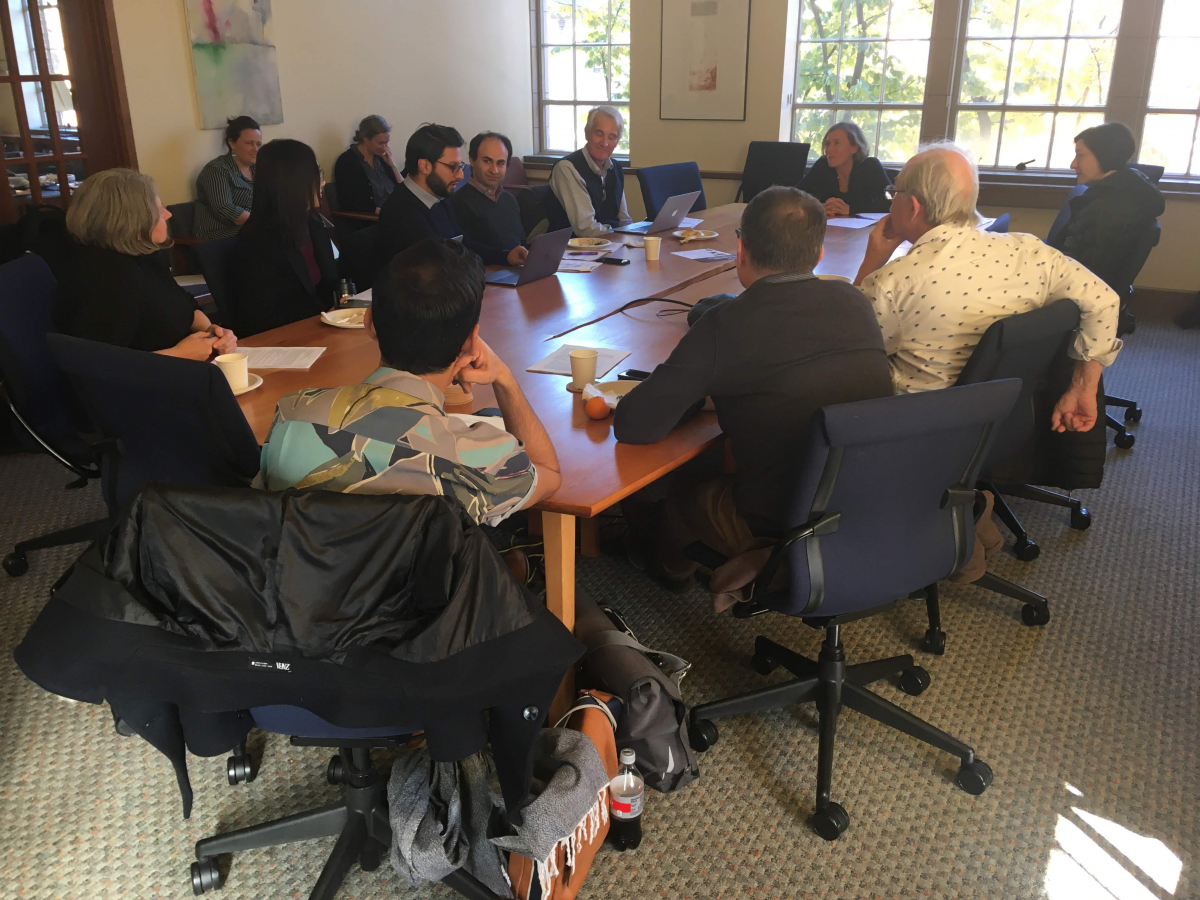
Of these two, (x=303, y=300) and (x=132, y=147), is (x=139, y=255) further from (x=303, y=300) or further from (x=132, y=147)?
(x=132, y=147)

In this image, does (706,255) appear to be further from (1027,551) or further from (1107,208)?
(1027,551)

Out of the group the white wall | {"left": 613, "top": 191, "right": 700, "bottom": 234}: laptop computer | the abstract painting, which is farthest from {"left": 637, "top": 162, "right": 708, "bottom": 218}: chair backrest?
the abstract painting

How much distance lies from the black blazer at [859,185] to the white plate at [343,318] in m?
3.29

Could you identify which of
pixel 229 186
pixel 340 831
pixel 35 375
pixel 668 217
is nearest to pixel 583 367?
pixel 340 831

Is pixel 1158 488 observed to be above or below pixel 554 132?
below

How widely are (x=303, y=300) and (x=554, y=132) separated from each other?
5034 mm

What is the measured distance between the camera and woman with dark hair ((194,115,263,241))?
5.00 meters

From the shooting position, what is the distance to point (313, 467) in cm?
146

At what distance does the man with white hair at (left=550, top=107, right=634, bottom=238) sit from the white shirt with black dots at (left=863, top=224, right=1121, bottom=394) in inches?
94.6

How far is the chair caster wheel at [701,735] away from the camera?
2.09 m

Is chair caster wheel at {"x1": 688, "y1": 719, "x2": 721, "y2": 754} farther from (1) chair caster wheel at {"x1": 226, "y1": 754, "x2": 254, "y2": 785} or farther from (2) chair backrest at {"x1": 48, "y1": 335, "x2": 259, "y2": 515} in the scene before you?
(2) chair backrest at {"x1": 48, "y1": 335, "x2": 259, "y2": 515}

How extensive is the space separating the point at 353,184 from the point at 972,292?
4.57 metres

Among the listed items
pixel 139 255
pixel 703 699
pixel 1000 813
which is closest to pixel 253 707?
pixel 703 699

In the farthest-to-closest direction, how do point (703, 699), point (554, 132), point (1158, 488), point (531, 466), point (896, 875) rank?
point (554, 132), point (1158, 488), point (703, 699), point (896, 875), point (531, 466)
